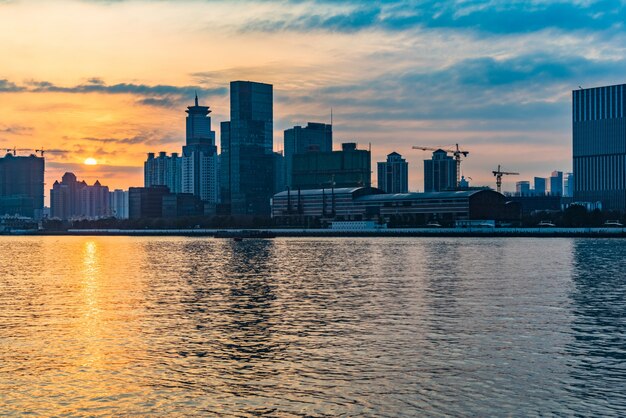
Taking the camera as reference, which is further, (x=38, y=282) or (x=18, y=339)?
(x=38, y=282)

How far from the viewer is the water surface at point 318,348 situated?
31766 mm

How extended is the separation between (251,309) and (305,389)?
26545 millimetres

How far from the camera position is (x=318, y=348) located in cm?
4266

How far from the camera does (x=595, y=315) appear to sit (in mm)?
54219

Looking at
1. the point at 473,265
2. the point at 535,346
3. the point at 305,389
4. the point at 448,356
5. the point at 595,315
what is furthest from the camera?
the point at 473,265

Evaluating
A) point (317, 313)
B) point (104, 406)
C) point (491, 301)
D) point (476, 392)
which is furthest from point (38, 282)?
point (476, 392)

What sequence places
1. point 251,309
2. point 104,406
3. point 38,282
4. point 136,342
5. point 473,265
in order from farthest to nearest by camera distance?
point 473,265
point 38,282
point 251,309
point 136,342
point 104,406

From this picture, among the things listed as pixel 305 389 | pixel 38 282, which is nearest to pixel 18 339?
pixel 305 389

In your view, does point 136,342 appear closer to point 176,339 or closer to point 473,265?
point 176,339

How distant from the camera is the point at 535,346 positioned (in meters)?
42.4

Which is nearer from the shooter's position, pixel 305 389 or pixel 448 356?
pixel 305 389

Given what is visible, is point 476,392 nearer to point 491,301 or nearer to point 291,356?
point 291,356

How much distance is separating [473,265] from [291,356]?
69.7 m

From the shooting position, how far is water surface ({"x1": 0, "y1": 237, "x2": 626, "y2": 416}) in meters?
31.8
